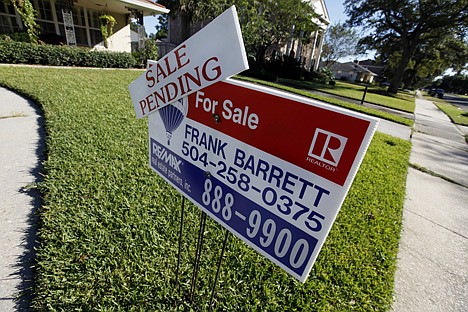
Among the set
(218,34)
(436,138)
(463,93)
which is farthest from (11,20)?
(463,93)

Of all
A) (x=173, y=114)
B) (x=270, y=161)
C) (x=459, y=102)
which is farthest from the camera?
(x=459, y=102)

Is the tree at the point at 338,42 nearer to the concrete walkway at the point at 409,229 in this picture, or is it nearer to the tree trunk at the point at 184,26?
the tree trunk at the point at 184,26

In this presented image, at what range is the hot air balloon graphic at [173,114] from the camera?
1.32 m

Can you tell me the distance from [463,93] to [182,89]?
9979 centimetres

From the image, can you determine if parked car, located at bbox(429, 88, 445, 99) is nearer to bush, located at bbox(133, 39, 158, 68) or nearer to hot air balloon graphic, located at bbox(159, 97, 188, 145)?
bush, located at bbox(133, 39, 158, 68)

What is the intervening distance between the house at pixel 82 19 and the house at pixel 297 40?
A: 8.80 meters

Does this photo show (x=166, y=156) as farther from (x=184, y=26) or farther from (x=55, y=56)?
(x=184, y=26)

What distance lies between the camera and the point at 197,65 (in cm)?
108

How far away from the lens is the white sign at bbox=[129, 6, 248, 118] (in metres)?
0.91

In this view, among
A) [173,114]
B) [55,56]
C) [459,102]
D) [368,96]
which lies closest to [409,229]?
[173,114]

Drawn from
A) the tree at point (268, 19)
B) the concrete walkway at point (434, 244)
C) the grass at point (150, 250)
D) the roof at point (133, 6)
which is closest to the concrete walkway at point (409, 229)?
the concrete walkway at point (434, 244)

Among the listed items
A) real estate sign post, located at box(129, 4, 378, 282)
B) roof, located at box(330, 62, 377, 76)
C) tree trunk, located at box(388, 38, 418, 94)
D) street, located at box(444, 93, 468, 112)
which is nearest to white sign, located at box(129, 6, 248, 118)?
real estate sign post, located at box(129, 4, 378, 282)

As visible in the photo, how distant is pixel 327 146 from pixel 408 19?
103ft

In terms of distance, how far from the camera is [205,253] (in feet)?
7.00
